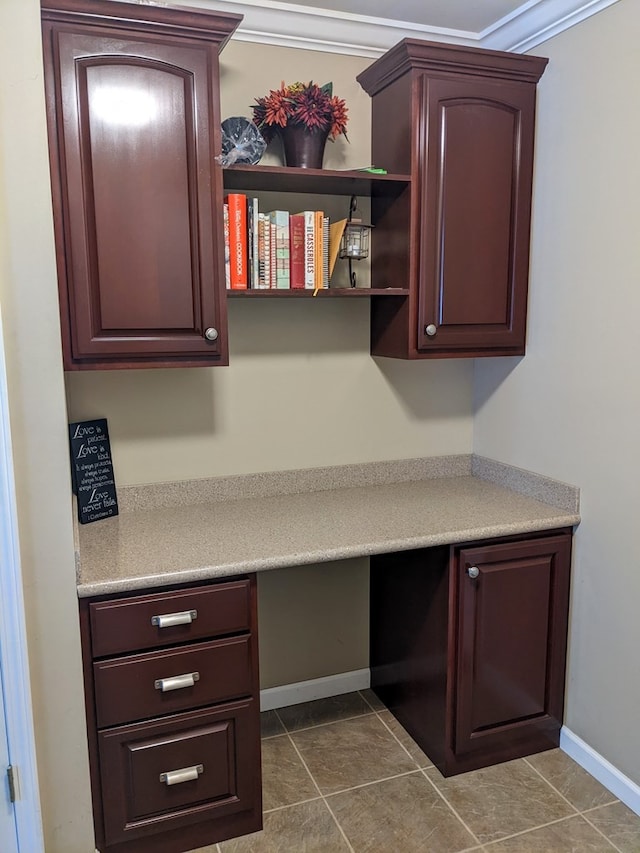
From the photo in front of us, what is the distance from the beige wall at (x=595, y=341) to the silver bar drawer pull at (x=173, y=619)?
4.22ft

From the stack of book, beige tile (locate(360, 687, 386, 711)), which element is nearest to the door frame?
the stack of book

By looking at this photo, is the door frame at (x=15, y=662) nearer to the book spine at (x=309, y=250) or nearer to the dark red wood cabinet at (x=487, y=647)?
the book spine at (x=309, y=250)

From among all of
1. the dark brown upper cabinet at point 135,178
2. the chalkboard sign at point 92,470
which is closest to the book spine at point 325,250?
the dark brown upper cabinet at point 135,178

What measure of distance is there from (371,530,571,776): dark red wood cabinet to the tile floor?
0.10 metres

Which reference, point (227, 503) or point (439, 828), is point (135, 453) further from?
point (439, 828)

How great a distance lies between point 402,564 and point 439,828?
32.3 inches

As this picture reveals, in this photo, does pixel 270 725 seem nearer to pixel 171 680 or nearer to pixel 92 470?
pixel 171 680

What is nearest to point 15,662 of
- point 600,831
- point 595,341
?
point 600,831

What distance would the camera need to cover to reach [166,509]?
7.64ft

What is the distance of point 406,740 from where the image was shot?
2.43m

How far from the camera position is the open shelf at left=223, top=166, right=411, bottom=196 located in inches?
81.8

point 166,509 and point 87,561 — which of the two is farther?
point 166,509

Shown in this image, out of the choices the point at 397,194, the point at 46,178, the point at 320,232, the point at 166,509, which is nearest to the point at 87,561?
the point at 166,509

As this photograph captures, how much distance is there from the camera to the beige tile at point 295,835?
1.94 m
